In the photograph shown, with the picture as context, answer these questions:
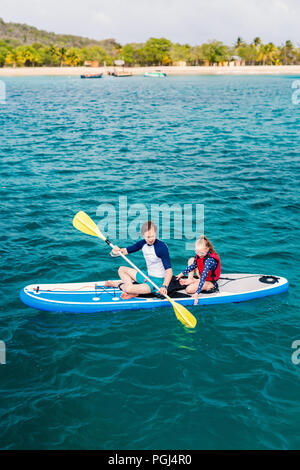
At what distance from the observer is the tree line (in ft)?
446

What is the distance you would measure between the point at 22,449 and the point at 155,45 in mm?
153833

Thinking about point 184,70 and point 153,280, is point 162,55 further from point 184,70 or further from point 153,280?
point 153,280

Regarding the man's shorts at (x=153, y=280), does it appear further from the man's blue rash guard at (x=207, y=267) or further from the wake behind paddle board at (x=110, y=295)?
the man's blue rash guard at (x=207, y=267)

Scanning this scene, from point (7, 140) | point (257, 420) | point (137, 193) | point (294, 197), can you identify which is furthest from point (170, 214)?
point (7, 140)

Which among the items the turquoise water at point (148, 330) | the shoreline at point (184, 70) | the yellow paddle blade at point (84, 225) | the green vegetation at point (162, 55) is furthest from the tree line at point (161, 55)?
the yellow paddle blade at point (84, 225)

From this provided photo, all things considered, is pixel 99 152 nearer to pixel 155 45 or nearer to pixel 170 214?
pixel 170 214

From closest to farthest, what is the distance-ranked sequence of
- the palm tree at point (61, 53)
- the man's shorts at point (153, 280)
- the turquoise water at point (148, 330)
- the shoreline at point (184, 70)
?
1. the turquoise water at point (148, 330)
2. the man's shorts at point (153, 280)
3. the shoreline at point (184, 70)
4. the palm tree at point (61, 53)

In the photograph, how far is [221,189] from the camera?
1619cm

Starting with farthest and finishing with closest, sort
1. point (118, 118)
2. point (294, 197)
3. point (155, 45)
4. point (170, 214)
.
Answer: point (155, 45) → point (118, 118) → point (294, 197) → point (170, 214)

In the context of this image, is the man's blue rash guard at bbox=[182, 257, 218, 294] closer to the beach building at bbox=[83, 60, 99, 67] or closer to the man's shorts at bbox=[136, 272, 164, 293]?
the man's shorts at bbox=[136, 272, 164, 293]

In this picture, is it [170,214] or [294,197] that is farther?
[294,197]

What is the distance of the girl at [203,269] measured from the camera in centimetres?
826

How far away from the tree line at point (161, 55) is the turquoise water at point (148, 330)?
13052 cm

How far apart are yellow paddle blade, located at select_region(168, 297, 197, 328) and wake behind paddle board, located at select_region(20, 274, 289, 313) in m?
0.53
